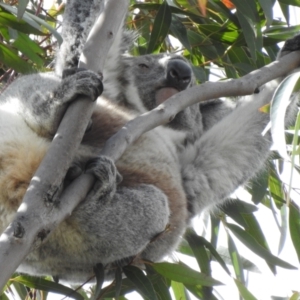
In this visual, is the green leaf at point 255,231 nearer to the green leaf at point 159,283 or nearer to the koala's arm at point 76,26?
the green leaf at point 159,283

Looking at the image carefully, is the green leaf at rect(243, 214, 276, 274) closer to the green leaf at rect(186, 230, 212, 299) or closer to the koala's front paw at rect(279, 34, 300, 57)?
the green leaf at rect(186, 230, 212, 299)

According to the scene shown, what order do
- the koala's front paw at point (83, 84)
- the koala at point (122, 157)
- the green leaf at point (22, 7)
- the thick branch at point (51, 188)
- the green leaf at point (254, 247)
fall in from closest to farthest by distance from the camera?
the thick branch at point (51, 188), the koala's front paw at point (83, 84), the green leaf at point (22, 7), the koala at point (122, 157), the green leaf at point (254, 247)

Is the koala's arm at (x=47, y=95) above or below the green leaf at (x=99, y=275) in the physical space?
above

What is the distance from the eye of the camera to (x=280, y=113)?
1646 millimetres

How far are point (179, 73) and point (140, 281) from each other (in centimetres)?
110

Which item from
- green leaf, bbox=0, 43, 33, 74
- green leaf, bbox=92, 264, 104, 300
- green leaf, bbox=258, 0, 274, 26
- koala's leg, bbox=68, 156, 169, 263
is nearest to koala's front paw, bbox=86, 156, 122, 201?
koala's leg, bbox=68, 156, 169, 263

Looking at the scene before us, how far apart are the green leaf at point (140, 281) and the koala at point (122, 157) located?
0.04 meters

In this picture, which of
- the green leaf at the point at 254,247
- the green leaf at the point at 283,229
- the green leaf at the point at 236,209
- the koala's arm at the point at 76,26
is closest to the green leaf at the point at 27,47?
the koala's arm at the point at 76,26

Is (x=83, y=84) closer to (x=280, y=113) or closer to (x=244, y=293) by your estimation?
(x=280, y=113)

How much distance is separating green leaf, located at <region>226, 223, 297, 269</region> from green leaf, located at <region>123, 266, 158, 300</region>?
0.71m

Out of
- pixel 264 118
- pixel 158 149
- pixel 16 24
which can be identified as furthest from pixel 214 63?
pixel 16 24

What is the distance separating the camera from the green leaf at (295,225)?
303 cm

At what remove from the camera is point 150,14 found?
11.4 ft

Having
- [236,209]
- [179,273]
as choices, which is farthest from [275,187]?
[179,273]
